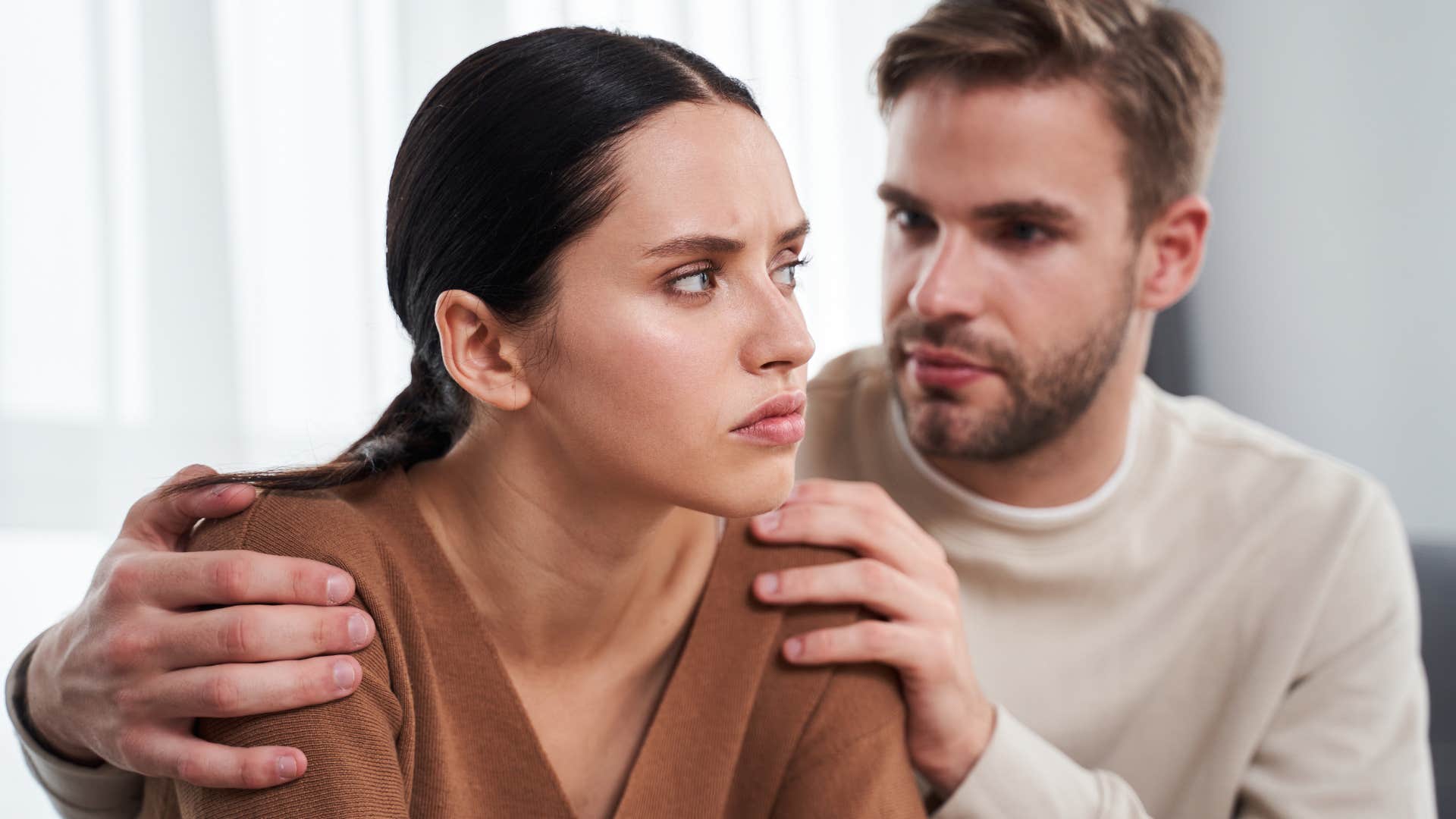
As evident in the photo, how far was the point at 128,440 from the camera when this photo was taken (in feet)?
7.06

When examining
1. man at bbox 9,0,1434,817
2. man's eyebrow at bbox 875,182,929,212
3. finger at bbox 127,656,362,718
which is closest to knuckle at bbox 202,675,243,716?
finger at bbox 127,656,362,718

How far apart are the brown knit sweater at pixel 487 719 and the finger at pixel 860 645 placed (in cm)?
2

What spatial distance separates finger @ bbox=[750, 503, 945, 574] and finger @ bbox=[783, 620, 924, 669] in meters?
0.08

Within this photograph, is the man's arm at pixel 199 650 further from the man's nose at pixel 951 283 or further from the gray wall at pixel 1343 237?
the gray wall at pixel 1343 237

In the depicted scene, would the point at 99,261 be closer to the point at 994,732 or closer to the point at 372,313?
the point at 372,313

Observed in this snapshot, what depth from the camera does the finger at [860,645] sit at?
116 centimetres

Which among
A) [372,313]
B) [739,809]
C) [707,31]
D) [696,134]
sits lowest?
[739,809]

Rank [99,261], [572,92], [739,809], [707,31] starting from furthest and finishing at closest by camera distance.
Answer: [707,31], [99,261], [739,809], [572,92]

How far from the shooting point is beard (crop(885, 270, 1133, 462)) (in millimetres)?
1522

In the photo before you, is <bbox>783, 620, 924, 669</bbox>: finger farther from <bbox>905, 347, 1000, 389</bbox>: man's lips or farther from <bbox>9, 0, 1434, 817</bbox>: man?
<bbox>905, 347, 1000, 389</bbox>: man's lips

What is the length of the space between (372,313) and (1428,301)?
1981mm

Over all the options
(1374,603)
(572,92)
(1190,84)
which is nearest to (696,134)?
(572,92)

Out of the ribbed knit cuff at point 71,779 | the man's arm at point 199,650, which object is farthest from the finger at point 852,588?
the ribbed knit cuff at point 71,779

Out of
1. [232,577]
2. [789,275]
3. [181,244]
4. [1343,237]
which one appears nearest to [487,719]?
[232,577]
